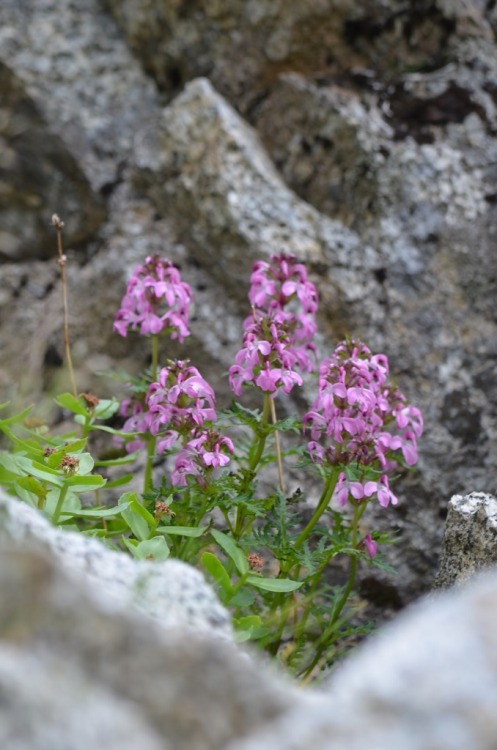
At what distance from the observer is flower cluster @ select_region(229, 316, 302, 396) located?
2.67 metres

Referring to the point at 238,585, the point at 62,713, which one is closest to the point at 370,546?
the point at 238,585

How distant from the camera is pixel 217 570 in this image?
229 centimetres

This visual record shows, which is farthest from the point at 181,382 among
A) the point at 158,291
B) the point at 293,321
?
the point at 293,321

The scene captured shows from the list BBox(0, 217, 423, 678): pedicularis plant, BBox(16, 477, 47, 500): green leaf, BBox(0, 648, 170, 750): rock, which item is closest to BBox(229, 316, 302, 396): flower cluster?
BBox(0, 217, 423, 678): pedicularis plant

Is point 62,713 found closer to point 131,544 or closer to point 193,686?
point 193,686

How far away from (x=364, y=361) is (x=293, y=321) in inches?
23.6

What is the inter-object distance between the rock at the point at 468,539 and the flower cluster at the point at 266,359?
25.7 inches

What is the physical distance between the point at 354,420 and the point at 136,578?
111cm

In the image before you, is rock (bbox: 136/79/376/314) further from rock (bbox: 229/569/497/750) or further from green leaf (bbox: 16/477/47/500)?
rock (bbox: 229/569/497/750)

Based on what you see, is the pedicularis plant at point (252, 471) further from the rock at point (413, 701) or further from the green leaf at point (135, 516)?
the rock at point (413, 701)

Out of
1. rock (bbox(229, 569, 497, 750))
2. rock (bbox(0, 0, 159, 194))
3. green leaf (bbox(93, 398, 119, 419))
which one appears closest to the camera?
rock (bbox(229, 569, 497, 750))

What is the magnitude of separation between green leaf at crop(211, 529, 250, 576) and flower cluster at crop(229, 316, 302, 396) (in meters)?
0.45

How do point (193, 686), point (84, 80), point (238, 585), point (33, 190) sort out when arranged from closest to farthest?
1. point (193, 686)
2. point (238, 585)
3. point (33, 190)
4. point (84, 80)

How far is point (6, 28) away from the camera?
4496 mm
